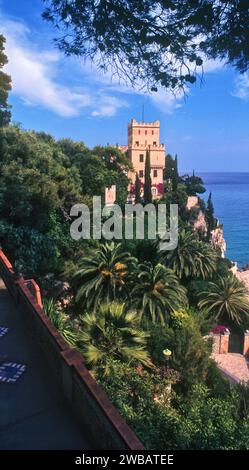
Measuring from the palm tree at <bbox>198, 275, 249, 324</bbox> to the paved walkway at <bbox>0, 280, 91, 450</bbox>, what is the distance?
40.7 feet

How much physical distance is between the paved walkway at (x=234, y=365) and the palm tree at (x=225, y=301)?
74.6 inches

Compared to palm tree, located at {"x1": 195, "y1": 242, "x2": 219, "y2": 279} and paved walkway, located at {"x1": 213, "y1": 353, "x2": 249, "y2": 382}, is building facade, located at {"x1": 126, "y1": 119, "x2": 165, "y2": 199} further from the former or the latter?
paved walkway, located at {"x1": 213, "y1": 353, "x2": 249, "y2": 382}

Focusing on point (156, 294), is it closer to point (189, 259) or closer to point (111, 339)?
point (111, 339)

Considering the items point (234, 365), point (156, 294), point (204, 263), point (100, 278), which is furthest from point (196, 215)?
point (100, 278)

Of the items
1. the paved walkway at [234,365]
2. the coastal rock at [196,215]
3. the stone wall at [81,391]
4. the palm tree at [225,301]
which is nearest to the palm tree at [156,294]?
the palm tree at [225,301]

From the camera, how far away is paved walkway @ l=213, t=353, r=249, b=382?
1520 centimetres

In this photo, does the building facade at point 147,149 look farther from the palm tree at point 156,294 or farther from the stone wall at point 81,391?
the stone wall at point 81,391

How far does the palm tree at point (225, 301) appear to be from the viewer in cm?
→ 1741

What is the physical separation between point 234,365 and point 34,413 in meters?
13.8

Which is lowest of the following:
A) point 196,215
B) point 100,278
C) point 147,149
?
point 100,278

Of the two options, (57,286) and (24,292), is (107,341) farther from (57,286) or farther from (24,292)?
(57,286)

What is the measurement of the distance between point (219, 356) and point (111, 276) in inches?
310

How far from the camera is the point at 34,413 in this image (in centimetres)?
506
